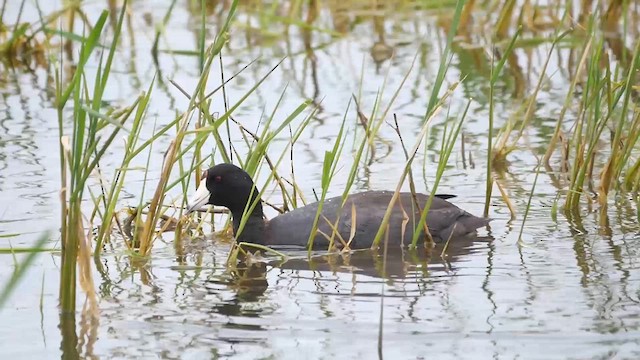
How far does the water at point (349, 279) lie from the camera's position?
439cm

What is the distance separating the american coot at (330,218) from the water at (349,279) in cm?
13

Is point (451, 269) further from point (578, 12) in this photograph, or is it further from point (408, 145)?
point (578, 12)

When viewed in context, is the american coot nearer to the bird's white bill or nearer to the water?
the bird's white bill

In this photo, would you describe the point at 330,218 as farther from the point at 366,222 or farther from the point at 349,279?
the point at 349,279

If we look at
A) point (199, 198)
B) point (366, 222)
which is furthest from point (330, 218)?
point (199, 198)

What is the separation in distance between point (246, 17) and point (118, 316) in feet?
21.9

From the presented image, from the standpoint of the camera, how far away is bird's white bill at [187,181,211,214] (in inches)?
231

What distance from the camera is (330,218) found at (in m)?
5.91

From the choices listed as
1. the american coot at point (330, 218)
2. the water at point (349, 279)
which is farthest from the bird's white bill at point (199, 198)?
the water at point (349, 279)

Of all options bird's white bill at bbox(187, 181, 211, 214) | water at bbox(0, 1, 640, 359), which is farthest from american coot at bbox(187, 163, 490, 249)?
water at bbox(0, 1, 640, 359)

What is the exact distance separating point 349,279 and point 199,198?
924 millimetres

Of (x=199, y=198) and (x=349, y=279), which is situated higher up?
(x=199, y=198)

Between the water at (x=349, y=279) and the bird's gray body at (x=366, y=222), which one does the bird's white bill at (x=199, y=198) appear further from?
the bird's gray body at (x=366, y=222)

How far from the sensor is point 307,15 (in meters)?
10.7
